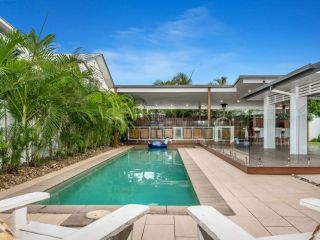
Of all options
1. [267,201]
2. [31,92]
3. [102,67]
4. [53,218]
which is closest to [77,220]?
[53,218]

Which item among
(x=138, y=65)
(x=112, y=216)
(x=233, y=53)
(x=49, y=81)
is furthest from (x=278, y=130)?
(x=138, y=65)

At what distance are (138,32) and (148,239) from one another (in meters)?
19.7

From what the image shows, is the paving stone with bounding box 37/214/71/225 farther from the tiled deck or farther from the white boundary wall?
the white boundary wall

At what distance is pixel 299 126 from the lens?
931 cm

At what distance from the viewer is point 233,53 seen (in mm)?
25375

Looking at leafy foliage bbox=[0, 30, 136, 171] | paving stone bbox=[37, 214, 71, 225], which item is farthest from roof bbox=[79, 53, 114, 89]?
paving stone bbox=[37, 214, 71, 225]

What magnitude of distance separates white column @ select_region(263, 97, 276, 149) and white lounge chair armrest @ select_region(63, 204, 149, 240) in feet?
37.3

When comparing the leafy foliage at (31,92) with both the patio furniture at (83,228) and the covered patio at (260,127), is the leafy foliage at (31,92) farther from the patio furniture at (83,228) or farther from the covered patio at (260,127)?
the covered patio at (260,127)

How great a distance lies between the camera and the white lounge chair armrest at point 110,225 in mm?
1726

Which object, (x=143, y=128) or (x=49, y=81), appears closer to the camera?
(x=49, y=81)

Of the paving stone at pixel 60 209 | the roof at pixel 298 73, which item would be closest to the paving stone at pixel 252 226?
the paving stone at pixel 60 209

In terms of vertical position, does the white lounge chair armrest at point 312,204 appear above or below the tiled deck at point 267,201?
above

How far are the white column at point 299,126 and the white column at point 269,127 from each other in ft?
9.21

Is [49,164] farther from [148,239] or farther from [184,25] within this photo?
[184,25]
